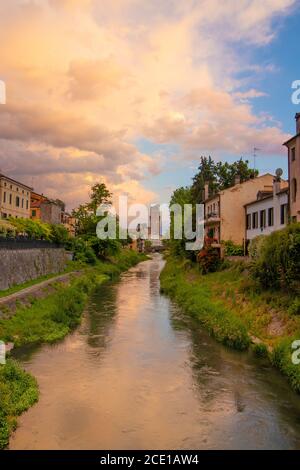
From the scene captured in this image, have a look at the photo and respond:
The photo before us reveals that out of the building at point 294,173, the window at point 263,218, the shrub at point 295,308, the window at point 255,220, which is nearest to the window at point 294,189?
the building at point 294,173

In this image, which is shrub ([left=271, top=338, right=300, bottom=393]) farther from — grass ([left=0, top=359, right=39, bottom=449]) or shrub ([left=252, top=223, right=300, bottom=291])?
grass ([left=0, top=359, right=39, bottom=449])

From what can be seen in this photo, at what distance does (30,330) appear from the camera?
20.6 metres

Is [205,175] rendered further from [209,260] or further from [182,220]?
[209,260]

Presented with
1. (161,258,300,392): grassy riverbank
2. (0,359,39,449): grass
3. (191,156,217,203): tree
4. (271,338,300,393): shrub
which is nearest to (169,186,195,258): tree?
(191,156,217,203): tree

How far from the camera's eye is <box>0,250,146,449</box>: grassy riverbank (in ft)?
39.3

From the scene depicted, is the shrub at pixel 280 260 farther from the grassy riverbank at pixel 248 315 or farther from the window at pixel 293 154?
the window at pixel 293 154

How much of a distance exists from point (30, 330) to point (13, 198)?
123ft

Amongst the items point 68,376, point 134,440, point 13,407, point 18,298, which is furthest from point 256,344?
point 18,298

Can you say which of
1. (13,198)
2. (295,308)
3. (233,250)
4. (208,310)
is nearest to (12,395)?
(295,308)

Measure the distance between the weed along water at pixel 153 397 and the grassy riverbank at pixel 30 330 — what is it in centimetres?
40

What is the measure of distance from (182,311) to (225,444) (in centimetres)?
1846

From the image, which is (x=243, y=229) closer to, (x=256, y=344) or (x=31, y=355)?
(x=256, y=344)

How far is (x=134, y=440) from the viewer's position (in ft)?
35.0

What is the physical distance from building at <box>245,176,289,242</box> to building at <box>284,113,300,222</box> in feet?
5.19
